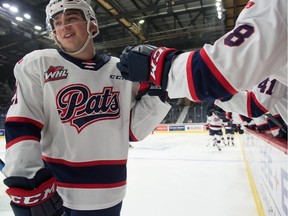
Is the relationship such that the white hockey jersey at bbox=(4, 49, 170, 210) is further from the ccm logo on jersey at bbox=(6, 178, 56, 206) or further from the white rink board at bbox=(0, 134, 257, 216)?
the white rink board at bbox=(0, 134, 257, 216)

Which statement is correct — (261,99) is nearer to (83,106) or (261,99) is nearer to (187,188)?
(83,106)

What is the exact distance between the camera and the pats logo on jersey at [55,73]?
0.96m

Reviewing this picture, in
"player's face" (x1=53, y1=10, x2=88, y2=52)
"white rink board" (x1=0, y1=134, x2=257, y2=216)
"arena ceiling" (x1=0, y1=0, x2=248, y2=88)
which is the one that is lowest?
"white rink board" (x1=0, y1=134, x2=257, y2=216)

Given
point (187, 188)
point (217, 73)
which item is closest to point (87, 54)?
point (217, 73)

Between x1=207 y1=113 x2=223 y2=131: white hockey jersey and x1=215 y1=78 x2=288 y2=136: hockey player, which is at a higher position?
x1=215 y1=78 x2=288 y2=136: hockey player

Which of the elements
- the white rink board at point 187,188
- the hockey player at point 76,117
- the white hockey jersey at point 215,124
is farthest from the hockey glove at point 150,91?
the white hockey jersey at point 215,124

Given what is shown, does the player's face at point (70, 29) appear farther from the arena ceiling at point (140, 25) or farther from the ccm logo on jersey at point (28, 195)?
the arena ceiling at point (140, 25)

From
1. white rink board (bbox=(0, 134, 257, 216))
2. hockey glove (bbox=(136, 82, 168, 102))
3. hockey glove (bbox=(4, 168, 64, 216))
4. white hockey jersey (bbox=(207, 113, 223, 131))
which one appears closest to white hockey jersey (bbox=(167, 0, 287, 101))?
hockey glove (bbox=(136, 82, 168, 102))

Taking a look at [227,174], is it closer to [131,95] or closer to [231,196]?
[231,196]

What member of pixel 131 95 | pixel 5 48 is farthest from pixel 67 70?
pixel 5 48

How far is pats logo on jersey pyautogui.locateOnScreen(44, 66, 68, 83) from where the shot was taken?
962 mm

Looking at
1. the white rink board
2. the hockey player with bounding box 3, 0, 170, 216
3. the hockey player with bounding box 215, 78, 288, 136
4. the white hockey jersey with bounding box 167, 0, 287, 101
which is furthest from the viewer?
the white rink board

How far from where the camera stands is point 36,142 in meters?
0.83

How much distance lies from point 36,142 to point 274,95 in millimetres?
1262
